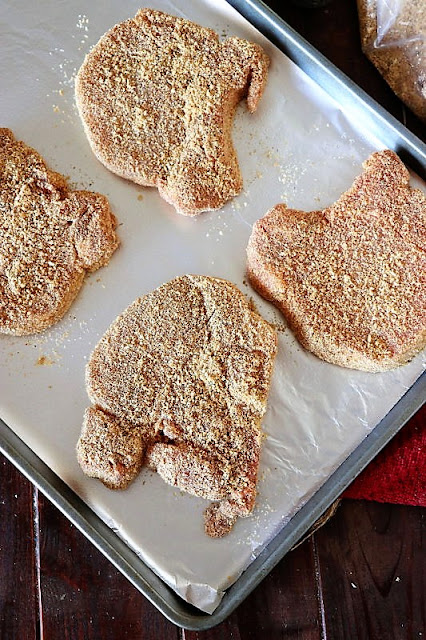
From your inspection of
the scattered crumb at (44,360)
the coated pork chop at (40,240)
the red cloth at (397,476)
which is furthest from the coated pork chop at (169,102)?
the red cloth at (397,476)

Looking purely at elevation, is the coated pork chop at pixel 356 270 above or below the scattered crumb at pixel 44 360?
above

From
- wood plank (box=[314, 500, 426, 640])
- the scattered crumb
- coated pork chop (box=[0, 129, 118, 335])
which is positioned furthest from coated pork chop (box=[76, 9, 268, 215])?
wood plank (box=[314, 500, 426, 640])

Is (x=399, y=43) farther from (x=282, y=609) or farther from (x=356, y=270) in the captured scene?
(x=282, y=609)

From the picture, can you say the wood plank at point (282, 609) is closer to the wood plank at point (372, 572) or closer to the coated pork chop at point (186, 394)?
the wood plank at point (372, 572)

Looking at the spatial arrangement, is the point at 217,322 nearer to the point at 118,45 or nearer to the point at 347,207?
the point at 347,207

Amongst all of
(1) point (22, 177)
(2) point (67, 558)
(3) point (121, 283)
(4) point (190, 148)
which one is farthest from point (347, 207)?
(2) point (67, 558)

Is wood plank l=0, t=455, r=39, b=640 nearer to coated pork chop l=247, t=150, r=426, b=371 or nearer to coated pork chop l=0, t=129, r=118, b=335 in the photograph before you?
coated pork chop l=0, t=129, r=118, b=335

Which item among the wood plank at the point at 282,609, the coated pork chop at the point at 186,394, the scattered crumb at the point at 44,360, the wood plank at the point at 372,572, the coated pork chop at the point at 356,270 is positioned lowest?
the wood plank at the point at 282,609
